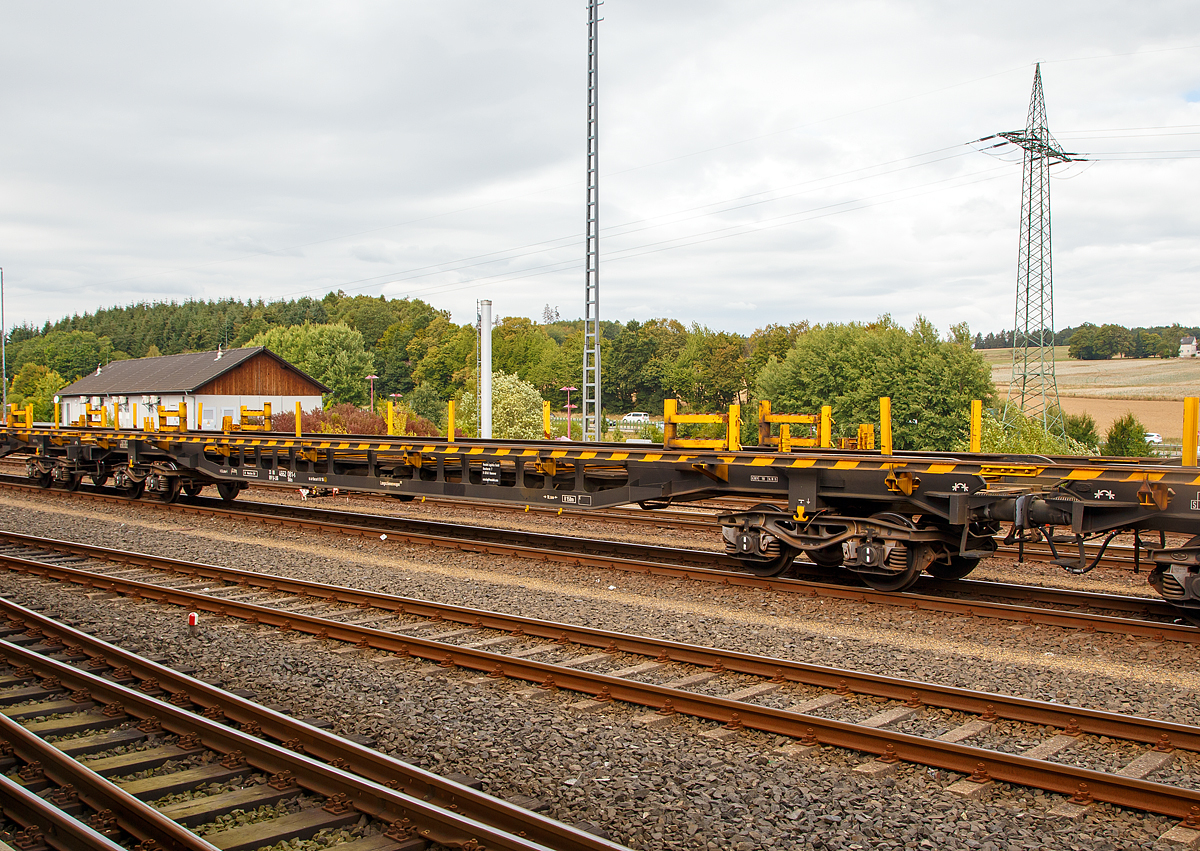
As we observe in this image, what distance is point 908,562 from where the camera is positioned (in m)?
9.18

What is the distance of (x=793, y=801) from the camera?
4.70m

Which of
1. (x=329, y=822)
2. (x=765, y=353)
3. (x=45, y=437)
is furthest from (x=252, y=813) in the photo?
(x=765, y=353)

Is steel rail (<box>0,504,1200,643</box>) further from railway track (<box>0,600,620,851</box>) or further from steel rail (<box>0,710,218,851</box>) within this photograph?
steel rail (<box>0,710,218,851</box>)

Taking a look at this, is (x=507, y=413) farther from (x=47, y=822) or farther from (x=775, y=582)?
(x=47, y=822)

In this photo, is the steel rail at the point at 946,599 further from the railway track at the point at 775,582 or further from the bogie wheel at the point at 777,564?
the bogie wheel at the point at 777,564

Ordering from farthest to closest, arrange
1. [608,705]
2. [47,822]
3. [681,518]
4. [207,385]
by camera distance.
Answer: [207,385]
[681,518]
[608,705]
[47,822]

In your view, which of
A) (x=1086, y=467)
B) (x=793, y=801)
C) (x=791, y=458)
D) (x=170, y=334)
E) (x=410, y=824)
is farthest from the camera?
(x=170, y=334)

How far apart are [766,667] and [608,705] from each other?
4.57 ft

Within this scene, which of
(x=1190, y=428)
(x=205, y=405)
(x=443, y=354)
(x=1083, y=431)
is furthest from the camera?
(x=443, y=354)

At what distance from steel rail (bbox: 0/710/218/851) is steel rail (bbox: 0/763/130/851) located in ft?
0.40

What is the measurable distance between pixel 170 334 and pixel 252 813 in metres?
154

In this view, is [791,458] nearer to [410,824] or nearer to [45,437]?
[410,824]

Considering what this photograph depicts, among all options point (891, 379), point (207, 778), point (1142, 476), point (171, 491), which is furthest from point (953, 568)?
point (891, 379)

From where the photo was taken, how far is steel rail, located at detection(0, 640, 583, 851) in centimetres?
407
